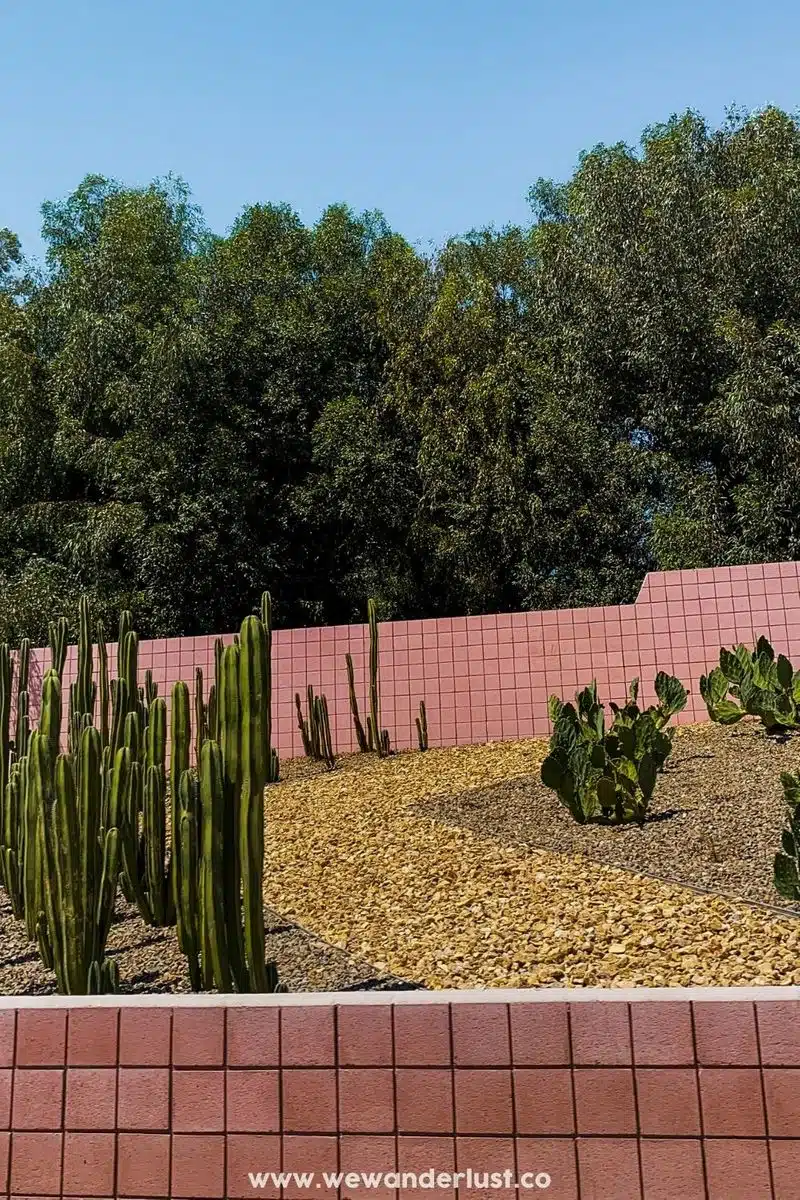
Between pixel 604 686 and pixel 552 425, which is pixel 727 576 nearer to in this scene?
pixel 604 686

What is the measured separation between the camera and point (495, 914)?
254 inches

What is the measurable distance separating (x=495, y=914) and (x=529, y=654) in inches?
281

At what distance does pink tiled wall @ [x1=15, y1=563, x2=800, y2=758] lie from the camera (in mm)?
12898

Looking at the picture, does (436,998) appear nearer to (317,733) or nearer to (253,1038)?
(253,1038)

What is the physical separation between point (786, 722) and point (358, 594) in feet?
42.4

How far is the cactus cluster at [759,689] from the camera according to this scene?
32.8 feet

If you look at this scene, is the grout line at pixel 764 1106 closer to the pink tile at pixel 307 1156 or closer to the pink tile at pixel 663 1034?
the pink tile at pixel 663 1034

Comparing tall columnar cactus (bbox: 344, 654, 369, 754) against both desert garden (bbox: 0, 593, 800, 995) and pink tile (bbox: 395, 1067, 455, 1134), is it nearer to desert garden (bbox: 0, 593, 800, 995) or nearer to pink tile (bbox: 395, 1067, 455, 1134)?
desert garden (bbox: 0, 593, 800, 995)

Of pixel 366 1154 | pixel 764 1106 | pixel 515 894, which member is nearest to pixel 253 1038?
pixel 366 1154

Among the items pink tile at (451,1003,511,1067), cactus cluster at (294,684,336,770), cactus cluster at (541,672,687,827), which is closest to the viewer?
pink tile at (451,1003,511,1067)

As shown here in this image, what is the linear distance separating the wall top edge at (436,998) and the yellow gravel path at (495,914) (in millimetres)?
1632

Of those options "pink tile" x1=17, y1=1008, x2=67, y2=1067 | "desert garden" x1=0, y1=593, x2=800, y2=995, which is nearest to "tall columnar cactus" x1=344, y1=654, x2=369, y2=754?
"desert garden" x1=0, y1=593, x2=800, y2=995

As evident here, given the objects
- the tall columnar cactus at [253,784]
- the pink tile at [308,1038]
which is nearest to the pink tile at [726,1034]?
the pink tile at [308,1038]

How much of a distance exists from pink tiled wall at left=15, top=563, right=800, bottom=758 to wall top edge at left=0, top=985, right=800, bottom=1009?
9272 millimetres
